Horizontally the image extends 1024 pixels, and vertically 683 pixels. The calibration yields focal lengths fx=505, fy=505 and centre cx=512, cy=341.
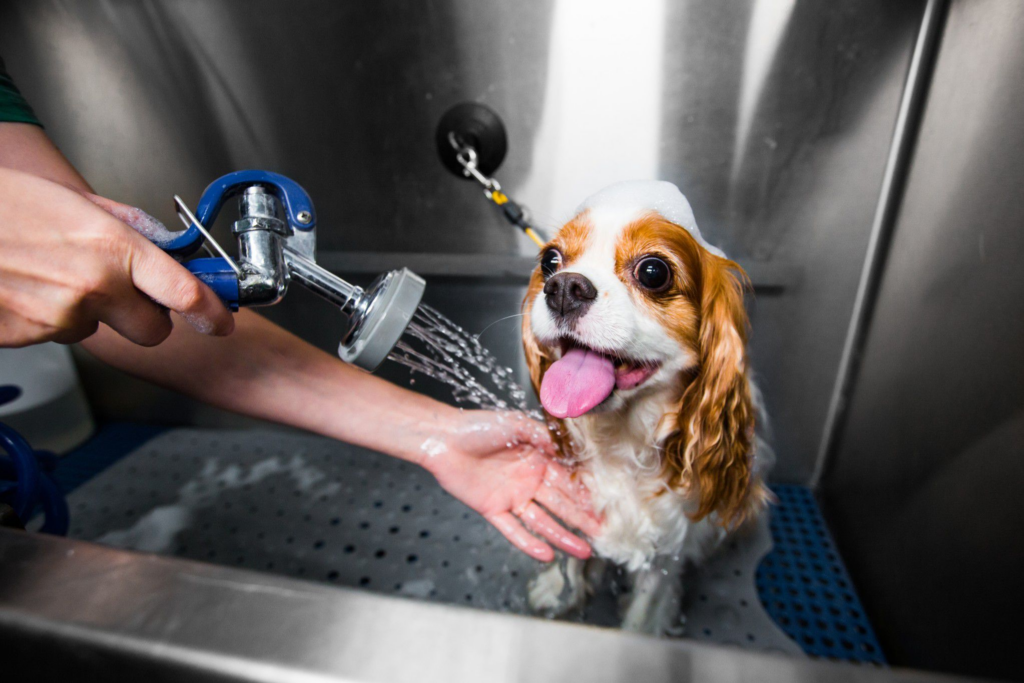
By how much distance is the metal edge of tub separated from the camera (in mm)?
249

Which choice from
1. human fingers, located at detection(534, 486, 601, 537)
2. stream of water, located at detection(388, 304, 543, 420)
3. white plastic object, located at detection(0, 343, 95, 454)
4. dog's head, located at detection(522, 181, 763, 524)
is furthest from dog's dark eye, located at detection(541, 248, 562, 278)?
white plastic object, located at detection(0, 343, 95, 454)

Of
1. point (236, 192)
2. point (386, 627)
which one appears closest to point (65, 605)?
point (386, 627)

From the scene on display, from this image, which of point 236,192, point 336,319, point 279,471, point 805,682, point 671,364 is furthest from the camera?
point 279,471

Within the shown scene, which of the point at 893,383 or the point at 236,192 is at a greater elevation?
the point at 236,192

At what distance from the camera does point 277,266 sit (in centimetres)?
45

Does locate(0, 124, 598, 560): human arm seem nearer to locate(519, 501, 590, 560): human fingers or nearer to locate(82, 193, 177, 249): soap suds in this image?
locate(519, 501, 590, 560): human fingers

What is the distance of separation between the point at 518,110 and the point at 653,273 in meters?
0.37

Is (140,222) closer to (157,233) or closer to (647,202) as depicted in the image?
(157,233)

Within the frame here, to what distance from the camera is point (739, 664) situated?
0.25 m

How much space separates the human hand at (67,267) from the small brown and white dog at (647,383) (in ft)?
1.14

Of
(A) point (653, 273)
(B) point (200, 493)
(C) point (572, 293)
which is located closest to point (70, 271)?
(C) point (572, 293)

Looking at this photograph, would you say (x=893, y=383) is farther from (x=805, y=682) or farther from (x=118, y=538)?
(x=118, y=538)

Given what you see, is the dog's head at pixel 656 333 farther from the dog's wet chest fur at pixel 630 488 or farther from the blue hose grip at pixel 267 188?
the blue hose grip at pixel 267 188

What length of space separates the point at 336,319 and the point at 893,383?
86 cm
